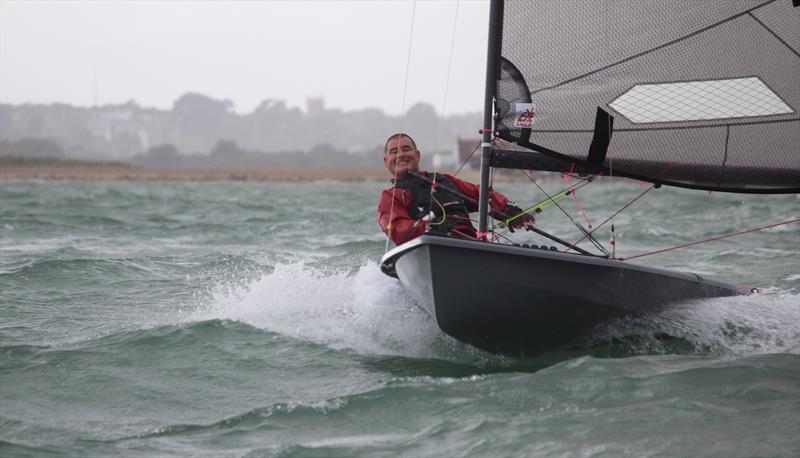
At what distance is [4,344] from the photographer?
5.94 metres

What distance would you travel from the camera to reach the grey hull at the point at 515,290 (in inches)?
205

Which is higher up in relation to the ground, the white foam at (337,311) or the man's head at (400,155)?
the man's head at (400,155)

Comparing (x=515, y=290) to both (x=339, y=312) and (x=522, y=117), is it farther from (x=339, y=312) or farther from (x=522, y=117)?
(x=339, y=312)

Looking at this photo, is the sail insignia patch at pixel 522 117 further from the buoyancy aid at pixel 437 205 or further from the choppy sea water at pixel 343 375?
the choppy sea water at pixel 343 375

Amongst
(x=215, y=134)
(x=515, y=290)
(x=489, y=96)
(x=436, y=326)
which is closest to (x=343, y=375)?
(x=436, y=326)

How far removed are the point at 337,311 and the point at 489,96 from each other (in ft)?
6.61

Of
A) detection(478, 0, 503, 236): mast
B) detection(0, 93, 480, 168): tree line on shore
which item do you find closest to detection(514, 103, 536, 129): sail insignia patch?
detection(478, 0, 503, 236): mast

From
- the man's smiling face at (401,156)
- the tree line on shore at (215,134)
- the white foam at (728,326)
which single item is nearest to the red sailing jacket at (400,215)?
the man's smiling face at (401,156)

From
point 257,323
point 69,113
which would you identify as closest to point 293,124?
point 69,113

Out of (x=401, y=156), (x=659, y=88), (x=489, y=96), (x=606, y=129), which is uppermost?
(x=659, y=88)

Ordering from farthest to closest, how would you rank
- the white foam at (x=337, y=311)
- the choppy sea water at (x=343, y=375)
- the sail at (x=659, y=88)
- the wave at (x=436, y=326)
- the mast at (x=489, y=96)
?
the white foam at (x=337, y=311)
the wave at (x=436, y=326)
the sail at (x=659, y=88)
the mast at (x=489, y=96)
the choppy sea water at (x=343, y=375)

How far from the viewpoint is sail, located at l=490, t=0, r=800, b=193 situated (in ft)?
18.4

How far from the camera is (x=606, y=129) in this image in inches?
229

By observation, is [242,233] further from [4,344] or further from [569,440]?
[569,440]
